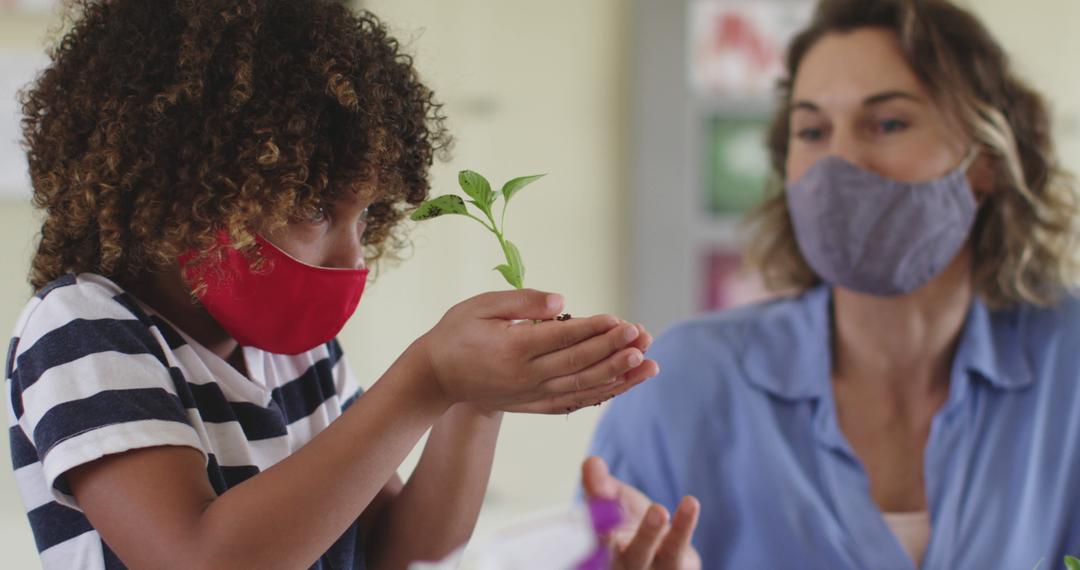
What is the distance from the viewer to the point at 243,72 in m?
0.71

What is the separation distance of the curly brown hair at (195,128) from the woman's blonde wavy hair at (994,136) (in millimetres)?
924

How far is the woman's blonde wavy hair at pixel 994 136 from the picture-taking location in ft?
4.62

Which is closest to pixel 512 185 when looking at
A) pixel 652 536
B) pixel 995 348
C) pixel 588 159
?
pixel 652 536

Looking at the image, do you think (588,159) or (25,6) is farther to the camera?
(588,159)

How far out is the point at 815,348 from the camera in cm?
146

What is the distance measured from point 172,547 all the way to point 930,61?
1180 millimetres

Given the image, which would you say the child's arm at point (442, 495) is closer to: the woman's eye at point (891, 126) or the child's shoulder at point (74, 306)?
the child's shoulder at point (74, 306)

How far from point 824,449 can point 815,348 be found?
16 centimetres

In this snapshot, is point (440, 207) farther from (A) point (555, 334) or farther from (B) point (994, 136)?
(B) point (994, 136)

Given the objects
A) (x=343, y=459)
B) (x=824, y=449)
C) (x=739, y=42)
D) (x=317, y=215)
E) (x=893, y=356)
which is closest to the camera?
Answer: (x=343, y=459)

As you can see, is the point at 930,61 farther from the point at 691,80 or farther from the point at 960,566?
the point at 691,80

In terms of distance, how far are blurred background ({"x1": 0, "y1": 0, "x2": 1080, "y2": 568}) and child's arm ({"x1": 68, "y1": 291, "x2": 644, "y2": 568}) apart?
1812 millimetres

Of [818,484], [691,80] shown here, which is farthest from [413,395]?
[691,80]

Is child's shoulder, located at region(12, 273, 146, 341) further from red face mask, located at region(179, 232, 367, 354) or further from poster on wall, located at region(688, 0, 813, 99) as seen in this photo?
poster on wall, located at region(688, 0, 813, 99)
